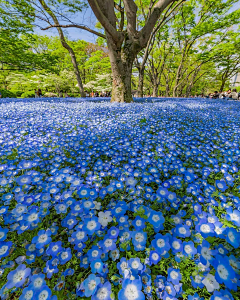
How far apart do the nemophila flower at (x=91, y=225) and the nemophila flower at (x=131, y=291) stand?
1.14 feet

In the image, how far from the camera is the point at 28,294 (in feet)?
2.44

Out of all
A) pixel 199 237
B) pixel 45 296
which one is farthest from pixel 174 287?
pixel 45 296

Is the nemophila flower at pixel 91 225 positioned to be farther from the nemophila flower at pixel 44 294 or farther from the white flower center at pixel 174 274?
the white flower center at pixel 174 274

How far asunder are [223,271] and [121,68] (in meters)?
8.47

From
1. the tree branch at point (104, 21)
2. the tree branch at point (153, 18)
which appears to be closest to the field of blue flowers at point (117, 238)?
the tree branch at point (104, 21)

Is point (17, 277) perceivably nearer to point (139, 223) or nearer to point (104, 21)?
point (139, 223)

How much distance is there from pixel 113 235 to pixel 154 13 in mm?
9045

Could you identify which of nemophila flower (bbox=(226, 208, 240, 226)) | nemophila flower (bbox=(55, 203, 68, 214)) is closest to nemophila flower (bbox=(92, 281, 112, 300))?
nemophila flower (bbox=(55, 203, 68, 214))

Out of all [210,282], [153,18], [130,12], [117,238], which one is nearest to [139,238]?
[117,238]

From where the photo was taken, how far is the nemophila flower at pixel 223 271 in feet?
2.48

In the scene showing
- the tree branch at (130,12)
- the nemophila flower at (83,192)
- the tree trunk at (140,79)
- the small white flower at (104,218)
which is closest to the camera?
the small white flower at (104,218)

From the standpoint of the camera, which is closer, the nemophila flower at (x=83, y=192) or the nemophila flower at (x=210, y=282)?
the nemophila flower at (x=210, y=282)

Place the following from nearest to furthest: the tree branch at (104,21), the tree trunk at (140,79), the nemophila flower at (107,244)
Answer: the nemophila flower at (107,244) < the tree branch at (104,21) < the tree trunk at (140,79)

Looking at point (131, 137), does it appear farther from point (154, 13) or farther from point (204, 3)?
point (204, 3)
